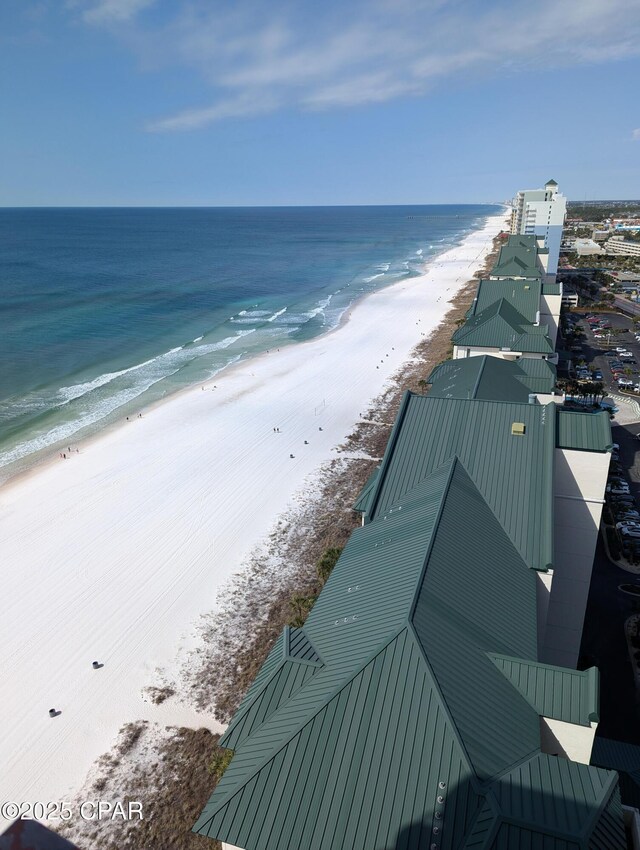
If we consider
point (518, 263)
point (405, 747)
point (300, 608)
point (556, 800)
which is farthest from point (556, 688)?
point (518, 263)

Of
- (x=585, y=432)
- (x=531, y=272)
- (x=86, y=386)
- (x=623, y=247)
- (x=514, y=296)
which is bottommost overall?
(x=86, y=386)

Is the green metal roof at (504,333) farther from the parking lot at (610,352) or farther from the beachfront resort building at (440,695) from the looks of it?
the beachfront resort building at (440,695)

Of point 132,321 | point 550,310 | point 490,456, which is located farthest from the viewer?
point 132,321

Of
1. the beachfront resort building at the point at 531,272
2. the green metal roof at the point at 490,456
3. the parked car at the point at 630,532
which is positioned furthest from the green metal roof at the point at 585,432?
the beachfront resort building at the point at 531,272

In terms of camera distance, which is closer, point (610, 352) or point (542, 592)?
point (542, 592)

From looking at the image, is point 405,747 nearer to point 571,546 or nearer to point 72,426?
point 571,546

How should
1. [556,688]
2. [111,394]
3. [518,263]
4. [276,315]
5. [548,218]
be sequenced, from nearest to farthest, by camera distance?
1. [556,688]
2. [111,394]
3. [518,263]
4. [276,315]
5. [548,218]

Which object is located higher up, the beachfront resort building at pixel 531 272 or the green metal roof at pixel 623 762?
the beachfront resort building at pixel 531 272
